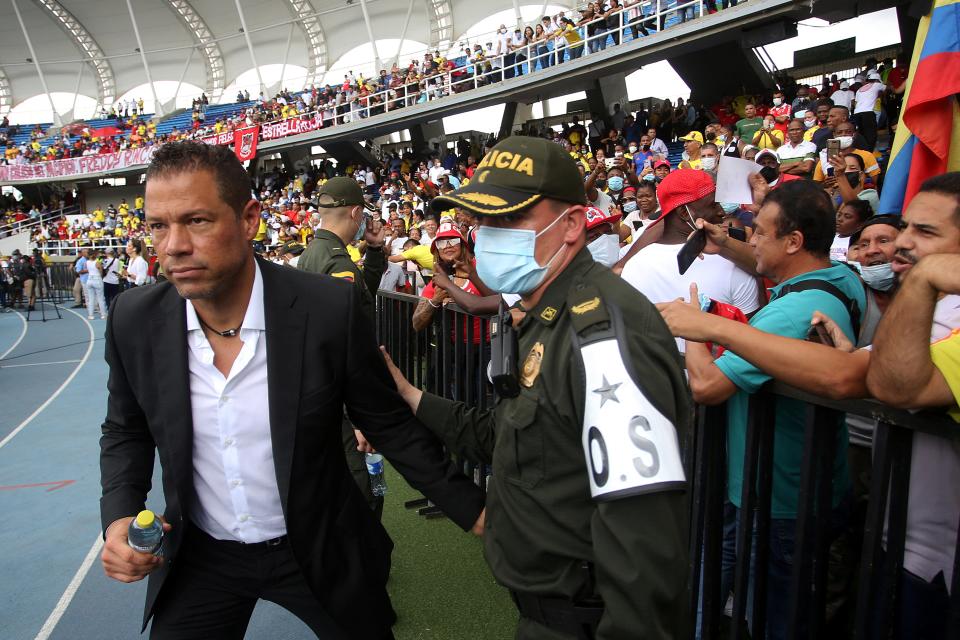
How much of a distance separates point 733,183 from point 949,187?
4.57 feet

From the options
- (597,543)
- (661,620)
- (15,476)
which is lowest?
(15,476)

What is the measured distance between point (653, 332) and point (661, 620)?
60 centimetres

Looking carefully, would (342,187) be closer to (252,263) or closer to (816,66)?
(252,263)

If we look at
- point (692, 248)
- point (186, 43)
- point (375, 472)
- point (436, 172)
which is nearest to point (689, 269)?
point (692, 248)

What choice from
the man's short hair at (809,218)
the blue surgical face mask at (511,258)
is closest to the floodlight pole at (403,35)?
the man's short hair at (809,218)

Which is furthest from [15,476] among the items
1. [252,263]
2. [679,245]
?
[679,245]

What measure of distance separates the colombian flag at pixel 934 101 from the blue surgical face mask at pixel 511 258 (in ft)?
7.48

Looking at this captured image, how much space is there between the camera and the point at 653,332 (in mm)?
1393

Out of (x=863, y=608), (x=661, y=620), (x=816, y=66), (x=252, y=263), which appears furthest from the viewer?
(x=816, y=66)

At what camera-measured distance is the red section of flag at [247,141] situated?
2825cm

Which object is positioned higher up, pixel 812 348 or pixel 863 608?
pixel 812 348

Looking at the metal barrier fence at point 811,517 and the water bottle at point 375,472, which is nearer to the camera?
the metal barrier fence at point 811,517

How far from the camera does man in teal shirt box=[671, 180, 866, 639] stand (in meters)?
2.03

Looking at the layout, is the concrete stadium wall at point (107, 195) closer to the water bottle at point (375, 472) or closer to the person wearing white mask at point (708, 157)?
the person wearing white mask at point (708, 157)
